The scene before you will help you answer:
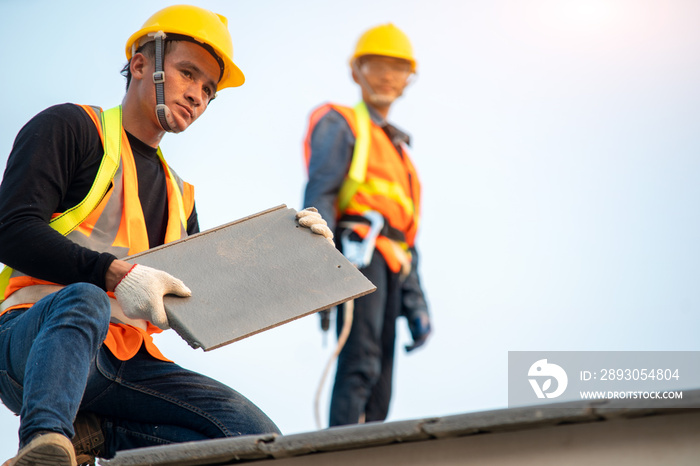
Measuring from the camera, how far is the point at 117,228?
387 cm

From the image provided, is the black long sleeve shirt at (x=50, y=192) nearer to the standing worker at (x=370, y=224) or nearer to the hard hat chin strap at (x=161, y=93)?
the hard hat chin strap at (x=161, y=93)

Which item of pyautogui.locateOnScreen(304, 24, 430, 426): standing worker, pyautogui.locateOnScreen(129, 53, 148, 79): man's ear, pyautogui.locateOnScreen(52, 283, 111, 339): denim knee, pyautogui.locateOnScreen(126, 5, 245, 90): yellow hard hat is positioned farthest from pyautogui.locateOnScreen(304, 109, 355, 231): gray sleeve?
pyautogui.locateOnScreen(52, 283, 111, 339): denim knee

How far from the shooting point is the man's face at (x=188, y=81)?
4168mm

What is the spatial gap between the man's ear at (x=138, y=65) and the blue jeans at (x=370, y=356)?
2.78m

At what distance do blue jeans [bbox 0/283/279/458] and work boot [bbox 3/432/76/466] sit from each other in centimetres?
Answer: 6

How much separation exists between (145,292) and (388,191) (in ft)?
13.5

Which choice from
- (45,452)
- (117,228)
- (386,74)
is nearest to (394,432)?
(45,452)

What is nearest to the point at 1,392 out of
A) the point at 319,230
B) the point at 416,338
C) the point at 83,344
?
the point at 83,344

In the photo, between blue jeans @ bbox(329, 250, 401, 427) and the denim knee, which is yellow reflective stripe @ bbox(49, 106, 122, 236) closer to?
the denim knee

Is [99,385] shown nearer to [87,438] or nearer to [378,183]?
[87,438]

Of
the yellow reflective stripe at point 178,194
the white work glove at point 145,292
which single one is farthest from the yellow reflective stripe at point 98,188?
the white work glove at point 145,292

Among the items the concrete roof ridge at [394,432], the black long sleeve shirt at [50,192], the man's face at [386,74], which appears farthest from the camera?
the man's face at [386,74]

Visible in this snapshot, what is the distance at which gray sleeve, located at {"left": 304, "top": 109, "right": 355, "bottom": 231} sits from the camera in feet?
23.1

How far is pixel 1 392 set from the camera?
3.54m
